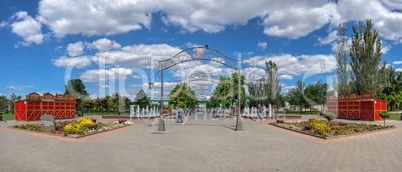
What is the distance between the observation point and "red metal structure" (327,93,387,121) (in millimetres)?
34625

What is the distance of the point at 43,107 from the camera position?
36.8 metres

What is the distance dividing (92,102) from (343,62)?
161 ft

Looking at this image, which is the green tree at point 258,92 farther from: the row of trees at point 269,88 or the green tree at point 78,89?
the green tree at point 78,89

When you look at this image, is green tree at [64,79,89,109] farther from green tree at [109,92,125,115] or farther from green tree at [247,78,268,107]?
green tree at [247,78,268,107]

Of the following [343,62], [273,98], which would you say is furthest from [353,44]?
[273,98]

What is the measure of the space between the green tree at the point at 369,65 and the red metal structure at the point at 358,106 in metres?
5.54

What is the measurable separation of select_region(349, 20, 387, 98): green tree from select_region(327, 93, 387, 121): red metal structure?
5.54 meters

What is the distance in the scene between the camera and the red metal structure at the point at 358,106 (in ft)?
A: 114

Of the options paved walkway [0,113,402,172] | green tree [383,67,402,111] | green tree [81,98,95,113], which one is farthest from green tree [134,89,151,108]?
paved walkway [0,113,402,172]

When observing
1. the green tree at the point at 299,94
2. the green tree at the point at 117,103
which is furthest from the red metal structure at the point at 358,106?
the green tree at the point at 117,103

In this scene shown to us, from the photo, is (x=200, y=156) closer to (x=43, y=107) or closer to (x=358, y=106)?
(x=43, y=107)

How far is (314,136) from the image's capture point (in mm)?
18078

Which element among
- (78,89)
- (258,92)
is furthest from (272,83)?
(78,89)

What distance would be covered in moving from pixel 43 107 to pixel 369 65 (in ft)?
134
